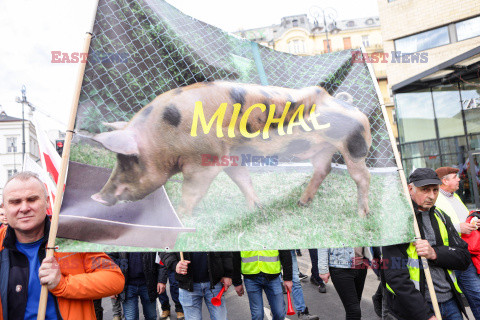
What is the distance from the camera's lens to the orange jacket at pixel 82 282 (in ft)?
7.18

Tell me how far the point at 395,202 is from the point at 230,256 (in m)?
2.20

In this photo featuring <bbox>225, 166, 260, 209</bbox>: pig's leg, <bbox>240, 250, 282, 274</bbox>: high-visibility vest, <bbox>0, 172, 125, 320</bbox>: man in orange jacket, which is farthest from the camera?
<bbox>240, 250, 282, 274</bbox>: high-visibility vest

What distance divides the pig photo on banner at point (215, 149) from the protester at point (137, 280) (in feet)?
9.52

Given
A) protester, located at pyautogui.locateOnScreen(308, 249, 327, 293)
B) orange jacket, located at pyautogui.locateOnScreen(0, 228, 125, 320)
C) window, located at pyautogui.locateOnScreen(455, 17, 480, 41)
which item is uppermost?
window, located at pyautogui.locateOnScreen(455, 17, 480, 41)

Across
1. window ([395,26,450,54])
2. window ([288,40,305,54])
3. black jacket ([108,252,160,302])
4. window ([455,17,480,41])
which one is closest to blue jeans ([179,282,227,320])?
black jacket ([108,252,160,302])

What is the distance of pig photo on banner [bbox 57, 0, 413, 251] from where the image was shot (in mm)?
2400

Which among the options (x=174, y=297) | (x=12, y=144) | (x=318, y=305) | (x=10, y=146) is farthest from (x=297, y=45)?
(x=174, y=297)

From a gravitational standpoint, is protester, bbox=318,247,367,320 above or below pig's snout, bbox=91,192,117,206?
below

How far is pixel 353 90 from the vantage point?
2.99 metres

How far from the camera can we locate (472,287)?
401 cm

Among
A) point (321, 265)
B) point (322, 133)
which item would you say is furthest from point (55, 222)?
point (321, 265)

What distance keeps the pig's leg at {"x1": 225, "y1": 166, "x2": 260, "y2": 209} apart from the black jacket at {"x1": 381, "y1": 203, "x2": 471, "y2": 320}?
3.95ft

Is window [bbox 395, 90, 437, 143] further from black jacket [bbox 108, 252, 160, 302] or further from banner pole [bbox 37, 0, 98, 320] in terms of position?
banner pole [bbox 37, 0, 98, 320]

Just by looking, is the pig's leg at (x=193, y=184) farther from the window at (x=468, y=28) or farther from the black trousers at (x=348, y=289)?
the window at (x=468, y=28)
